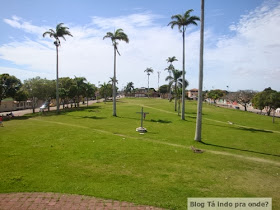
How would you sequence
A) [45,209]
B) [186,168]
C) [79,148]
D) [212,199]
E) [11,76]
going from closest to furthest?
[45,209]
[212,199]
[186,168]
[79,148]
[11,76]

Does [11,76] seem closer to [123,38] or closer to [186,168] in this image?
[123,38]

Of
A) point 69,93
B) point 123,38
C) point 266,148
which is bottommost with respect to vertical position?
point 266,148

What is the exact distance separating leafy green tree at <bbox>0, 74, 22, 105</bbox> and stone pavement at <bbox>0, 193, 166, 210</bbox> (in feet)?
96.1

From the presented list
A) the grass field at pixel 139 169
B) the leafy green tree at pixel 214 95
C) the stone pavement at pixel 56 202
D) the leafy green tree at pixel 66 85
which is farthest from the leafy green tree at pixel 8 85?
the leafy green tree at pixel 214 95

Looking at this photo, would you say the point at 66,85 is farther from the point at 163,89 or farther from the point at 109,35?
the point at 163,89

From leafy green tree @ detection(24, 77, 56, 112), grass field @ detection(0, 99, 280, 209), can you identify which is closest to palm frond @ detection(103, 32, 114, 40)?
leafy green tree @ detection(24, 77, 56, 112)

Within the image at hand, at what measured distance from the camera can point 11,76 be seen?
1216 inches

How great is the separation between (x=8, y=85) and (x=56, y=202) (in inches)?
1236

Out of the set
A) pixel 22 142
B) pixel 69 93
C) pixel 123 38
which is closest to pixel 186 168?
pixel 22 142

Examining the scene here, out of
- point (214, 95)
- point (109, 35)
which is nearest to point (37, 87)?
point (109, 35)

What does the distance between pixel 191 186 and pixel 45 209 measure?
18.2 feet

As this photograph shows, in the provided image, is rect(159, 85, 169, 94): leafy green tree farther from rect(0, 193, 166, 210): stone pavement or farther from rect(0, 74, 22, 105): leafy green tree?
rect(0, 193, 166, 210): stone pavement

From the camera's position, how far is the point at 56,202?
6.44m

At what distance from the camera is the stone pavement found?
244 inches
